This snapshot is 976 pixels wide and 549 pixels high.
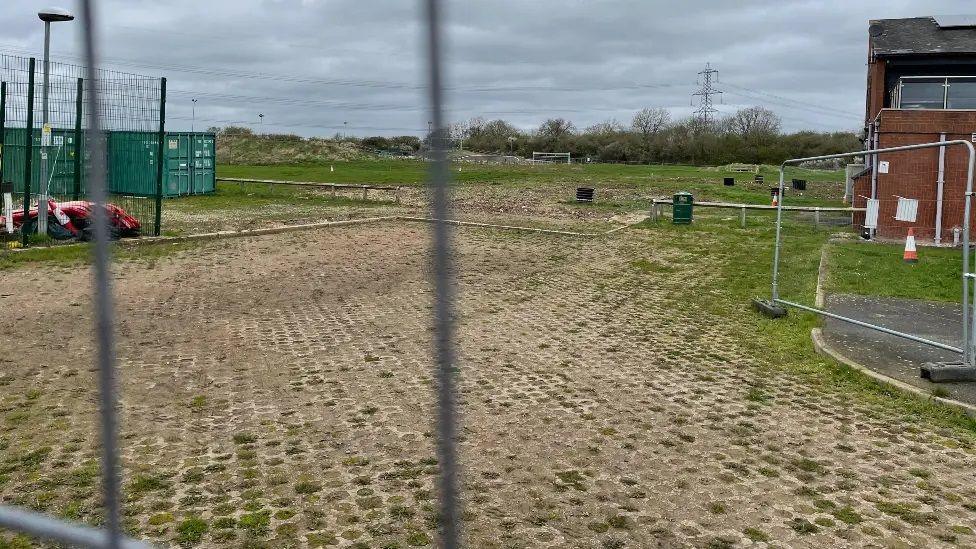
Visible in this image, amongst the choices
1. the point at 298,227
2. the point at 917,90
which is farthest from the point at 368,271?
the point at 917,90

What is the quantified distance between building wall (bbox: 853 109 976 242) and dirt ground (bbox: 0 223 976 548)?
1027 centimetres

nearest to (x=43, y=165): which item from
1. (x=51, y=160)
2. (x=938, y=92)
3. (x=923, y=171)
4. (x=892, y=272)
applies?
(x=51, y=160)

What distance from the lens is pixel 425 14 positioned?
82 centimetres

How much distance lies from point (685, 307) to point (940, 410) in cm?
425

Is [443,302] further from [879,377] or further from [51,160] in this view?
[51,160]

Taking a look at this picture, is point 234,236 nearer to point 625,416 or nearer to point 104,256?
point 625,416

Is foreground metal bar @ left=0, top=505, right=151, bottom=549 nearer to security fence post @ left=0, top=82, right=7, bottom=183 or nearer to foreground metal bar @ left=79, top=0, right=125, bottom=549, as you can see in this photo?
foreground metal bar @ left=79, top=0, right=125, bottom=549

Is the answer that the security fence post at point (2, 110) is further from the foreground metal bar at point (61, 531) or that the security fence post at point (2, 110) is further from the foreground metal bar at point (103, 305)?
the foreground metal bar at point (103, 305)

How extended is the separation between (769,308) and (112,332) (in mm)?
9234

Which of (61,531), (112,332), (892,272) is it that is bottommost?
(892,272)

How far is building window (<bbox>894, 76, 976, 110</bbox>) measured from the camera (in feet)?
59.8

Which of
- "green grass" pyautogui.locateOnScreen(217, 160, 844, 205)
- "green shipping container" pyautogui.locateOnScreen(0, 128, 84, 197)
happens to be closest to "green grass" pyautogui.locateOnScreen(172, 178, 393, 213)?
"green grass" pyautogui.locateOnScreen(217, 160, 844, 205)

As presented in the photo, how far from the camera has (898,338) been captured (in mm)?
8383

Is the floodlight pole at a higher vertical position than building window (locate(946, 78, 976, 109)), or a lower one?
lower
